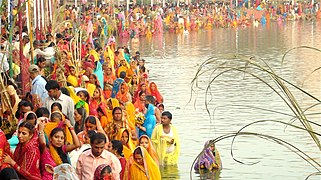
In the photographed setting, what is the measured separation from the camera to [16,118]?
28.5 feet

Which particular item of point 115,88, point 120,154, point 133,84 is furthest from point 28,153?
point 133,84

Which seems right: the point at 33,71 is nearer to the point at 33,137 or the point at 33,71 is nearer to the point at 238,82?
the point at 33,137

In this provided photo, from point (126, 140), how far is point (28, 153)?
2.30 metres

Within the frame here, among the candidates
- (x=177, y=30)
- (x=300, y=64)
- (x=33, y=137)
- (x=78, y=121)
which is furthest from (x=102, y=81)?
(x=177, y=30)

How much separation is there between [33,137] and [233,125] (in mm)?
7631

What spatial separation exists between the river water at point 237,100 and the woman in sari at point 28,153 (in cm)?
144

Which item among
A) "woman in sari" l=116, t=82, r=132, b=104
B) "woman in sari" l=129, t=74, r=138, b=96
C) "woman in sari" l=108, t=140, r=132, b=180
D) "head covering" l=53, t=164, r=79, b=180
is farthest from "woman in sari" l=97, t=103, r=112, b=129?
"woman in sari" l=129, t=74, r=138, b=96

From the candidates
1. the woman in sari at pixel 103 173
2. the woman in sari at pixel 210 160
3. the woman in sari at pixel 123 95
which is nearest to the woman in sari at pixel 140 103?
the woman in sari at pixel 123 95

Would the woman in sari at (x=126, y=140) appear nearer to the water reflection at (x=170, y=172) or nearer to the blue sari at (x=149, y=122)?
the water reflection at (x=170, y=172)

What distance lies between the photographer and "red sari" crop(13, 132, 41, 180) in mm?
6789

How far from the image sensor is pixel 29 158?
6.80m

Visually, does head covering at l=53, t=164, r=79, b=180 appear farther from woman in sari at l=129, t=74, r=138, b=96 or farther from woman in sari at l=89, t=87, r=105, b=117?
woman in sari at l=129, t=74, r=138, b=96

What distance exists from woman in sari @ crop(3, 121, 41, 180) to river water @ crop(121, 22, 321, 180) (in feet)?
4.72

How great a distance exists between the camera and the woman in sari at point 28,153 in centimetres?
677
